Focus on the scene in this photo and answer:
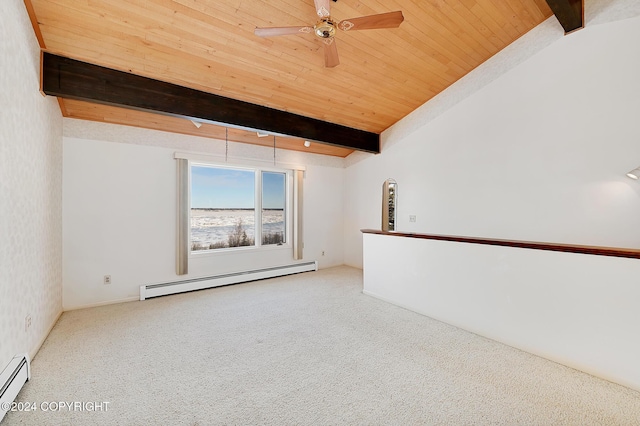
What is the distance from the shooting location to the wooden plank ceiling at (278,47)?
2344 millimetres

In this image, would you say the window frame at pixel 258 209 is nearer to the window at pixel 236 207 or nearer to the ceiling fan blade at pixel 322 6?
the window at pixel 236 207

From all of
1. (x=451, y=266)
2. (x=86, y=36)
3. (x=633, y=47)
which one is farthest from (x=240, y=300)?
(x=633, y=47)

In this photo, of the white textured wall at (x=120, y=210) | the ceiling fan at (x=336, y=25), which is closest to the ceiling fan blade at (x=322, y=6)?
the ceiling fan at (x=336, y=25)

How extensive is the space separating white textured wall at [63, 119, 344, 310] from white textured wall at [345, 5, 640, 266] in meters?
3.49

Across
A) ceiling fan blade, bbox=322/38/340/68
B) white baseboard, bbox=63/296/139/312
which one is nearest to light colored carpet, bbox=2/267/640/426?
white baseboard, bbox=63/296/139/312

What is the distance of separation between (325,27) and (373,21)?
1.30 ft

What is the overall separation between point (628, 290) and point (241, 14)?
388cm

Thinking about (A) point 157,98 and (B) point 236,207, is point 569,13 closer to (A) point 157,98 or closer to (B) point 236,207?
(A) point 157,98

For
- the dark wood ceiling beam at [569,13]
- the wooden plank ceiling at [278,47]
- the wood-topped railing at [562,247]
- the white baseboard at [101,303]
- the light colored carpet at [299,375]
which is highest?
the dark wood ceiling beam at [569,13]

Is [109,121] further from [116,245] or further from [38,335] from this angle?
[38,335]

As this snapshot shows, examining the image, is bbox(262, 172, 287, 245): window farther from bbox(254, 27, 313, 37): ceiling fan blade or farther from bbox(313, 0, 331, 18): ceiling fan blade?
bbox(313, 0, 331, 18): ceiling fan blade

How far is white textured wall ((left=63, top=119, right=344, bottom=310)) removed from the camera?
338 cm

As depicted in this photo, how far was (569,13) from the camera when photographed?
9.16 feet

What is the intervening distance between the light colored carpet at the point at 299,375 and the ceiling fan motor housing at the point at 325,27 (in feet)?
8.96
